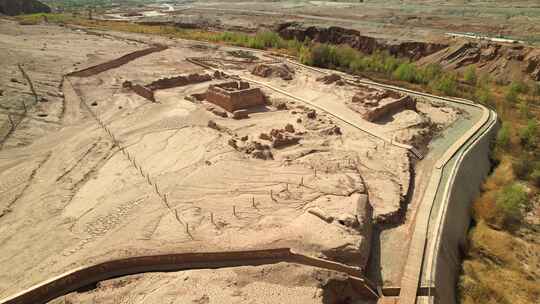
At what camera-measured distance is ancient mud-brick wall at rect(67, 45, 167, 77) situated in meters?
27.0

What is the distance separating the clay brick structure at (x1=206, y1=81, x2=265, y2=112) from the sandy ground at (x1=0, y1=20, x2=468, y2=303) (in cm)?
88

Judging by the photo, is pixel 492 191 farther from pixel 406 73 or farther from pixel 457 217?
pixel 406 73

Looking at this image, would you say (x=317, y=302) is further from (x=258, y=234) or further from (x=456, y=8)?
(x=456, y=8)

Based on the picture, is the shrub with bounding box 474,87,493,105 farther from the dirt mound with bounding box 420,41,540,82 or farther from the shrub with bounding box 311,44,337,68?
the shrub with bounding box 311,44,337,68

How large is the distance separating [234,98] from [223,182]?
8758 millimetres

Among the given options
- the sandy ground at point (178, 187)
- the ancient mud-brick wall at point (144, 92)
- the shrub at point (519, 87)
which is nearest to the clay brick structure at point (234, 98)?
the sandy ground at point (178, 187)

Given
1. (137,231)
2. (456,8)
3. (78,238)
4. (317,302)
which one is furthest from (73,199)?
(456,8)

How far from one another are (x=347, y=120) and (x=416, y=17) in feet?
117

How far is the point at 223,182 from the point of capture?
42.2 feet

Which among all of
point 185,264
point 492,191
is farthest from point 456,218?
point 185,264

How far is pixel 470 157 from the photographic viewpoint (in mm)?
16094

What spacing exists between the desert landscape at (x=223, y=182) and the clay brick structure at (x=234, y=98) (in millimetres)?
91

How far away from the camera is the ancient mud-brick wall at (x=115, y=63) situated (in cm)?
2698

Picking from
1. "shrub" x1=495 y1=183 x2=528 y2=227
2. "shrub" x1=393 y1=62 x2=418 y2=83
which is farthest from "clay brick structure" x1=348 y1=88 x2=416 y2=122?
"shrub" x1=495 y1=183 x2=528 y2=227
